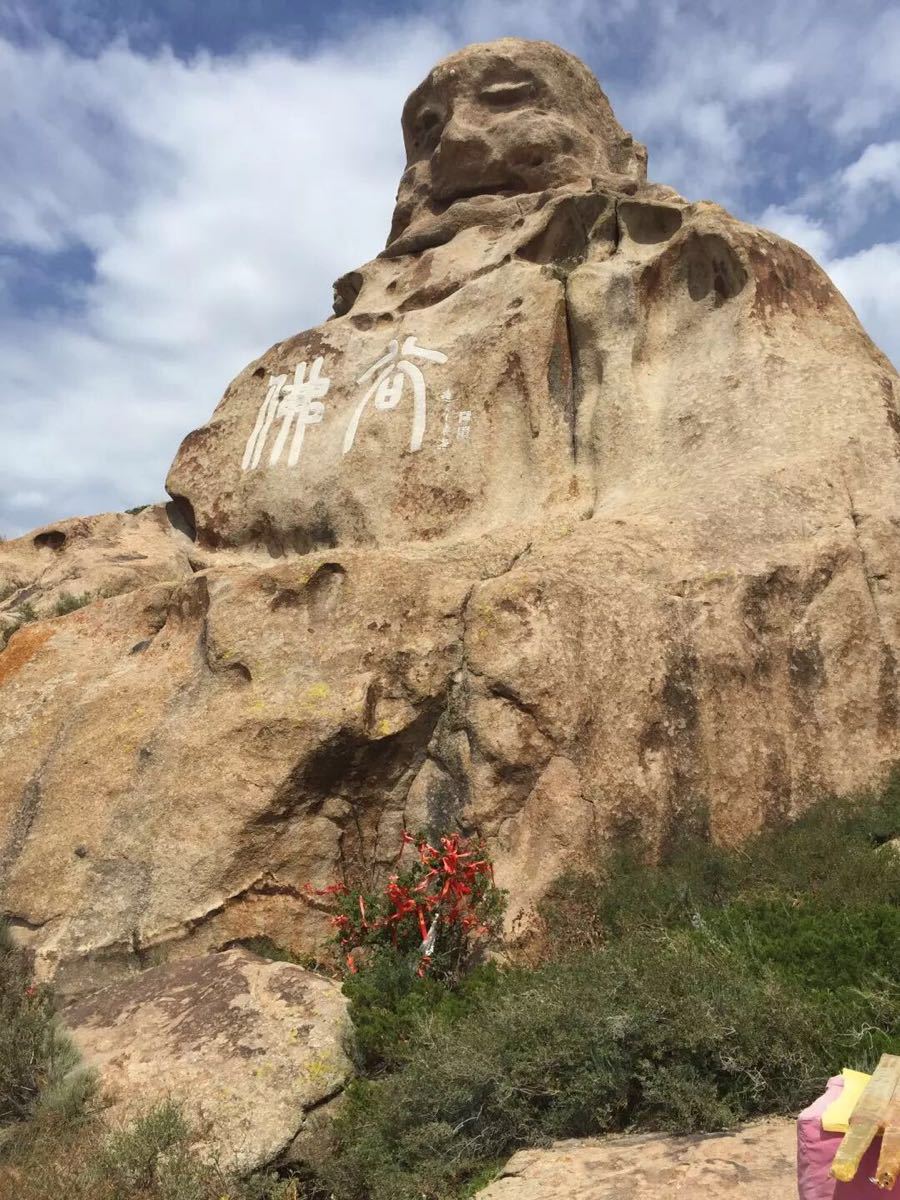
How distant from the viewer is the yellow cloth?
8.52ft

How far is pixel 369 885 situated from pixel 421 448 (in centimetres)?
466

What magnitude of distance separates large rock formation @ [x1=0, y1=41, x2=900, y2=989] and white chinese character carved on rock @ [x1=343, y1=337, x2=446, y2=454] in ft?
0.13

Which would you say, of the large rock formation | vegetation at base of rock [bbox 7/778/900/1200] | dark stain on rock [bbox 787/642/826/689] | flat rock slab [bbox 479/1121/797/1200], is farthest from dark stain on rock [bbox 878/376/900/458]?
flat rock slab [bbox 479/1121/797/1200]

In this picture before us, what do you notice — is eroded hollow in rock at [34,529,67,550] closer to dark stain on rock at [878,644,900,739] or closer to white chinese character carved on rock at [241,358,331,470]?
white chinese character carved on rock at [241,358,331,470]

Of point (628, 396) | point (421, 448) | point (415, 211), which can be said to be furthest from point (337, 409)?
point (415, 211)

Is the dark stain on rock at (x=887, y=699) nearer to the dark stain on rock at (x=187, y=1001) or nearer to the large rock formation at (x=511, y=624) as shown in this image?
the large rock formation at (x=511, y=624)

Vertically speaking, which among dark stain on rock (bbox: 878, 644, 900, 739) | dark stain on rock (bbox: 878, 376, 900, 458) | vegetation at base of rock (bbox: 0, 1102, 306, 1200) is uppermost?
dark stain on rock (bbox: 878, 376, 900, 458)

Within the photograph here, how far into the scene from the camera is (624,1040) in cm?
466

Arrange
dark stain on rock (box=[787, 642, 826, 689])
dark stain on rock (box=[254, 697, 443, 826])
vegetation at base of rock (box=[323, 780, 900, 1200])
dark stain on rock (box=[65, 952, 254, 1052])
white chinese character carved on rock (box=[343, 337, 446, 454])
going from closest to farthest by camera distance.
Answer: vegetation at base of rock (box=[323, 780, 900, 1200]) < dark stain on rock (box=[65, 952, 254, 1052]) < dark stain on rock (box=[254, 697, 443, 826]) < dark stain on rock (box=[787, 642, 826, 689]) < white chinese character carved on rock (box=[343, 337, 446, 454])

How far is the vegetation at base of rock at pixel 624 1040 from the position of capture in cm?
447

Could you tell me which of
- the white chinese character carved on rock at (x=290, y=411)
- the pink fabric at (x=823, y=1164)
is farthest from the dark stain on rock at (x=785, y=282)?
the pink fabric at (x=823, y=1164)

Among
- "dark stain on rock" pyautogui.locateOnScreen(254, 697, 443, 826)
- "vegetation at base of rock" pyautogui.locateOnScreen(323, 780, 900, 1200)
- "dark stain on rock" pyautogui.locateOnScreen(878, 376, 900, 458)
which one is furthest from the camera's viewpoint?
"dark stain on rock" pyautogui.locateOnScreen(878, 376, 900, 458)

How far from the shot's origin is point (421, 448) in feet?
34.5

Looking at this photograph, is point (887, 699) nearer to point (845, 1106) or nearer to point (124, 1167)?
point (845, 1106)
